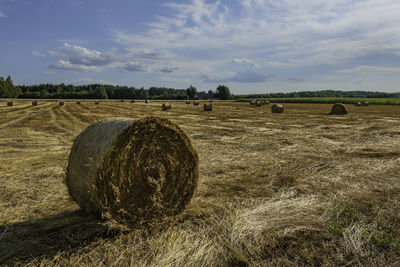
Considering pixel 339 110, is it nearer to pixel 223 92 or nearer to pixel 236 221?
pixel 236 221

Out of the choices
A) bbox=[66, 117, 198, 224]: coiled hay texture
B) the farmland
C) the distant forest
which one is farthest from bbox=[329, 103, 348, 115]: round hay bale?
the distant forest

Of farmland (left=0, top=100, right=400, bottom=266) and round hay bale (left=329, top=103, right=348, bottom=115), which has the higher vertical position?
round hay bale (left=329, top=103, right=348, bottom=115)

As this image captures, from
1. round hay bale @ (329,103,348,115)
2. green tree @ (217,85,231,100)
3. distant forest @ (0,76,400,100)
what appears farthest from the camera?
green tree @ (217,85,231,100)

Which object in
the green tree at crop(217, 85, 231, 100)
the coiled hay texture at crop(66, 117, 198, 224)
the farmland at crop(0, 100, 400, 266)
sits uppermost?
the green tree at crop(217, 85, 231, 100)

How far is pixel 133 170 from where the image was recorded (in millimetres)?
4535

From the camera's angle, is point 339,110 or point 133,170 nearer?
point 133,170

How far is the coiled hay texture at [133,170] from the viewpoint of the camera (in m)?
4.22

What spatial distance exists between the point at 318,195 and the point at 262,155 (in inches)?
138

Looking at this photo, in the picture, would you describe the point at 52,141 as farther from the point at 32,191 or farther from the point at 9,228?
the point at 9,228

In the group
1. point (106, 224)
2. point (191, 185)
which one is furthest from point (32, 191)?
point (191, 185)

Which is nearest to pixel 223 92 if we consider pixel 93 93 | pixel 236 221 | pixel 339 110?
pixel 93 93

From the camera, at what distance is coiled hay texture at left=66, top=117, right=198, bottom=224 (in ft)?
13.9

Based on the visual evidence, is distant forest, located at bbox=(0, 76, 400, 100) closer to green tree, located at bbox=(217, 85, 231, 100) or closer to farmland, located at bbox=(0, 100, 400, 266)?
green tree, located at bbox=(217, 85, 231, 100)

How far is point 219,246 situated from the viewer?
3.88 m
